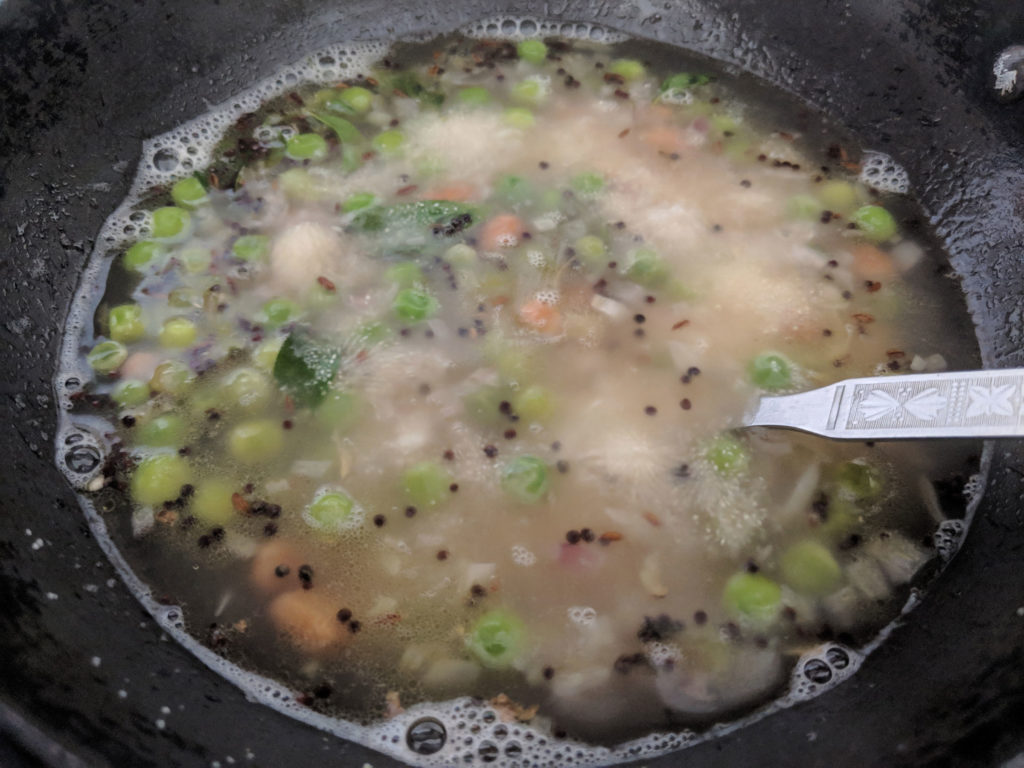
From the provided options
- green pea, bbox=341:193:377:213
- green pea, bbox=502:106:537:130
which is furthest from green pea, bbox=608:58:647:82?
green pea, bbox=341:193:377:213

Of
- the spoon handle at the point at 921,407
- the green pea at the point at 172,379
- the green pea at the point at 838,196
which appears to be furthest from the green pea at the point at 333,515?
the green pea at the point at 838,196

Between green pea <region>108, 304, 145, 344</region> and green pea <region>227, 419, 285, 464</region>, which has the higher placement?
green pea <region>108, 304, 145, 344</region>

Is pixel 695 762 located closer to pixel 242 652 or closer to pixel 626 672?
pixel 626 672

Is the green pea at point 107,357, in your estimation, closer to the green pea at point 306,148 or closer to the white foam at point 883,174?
the green pea at point 306,148

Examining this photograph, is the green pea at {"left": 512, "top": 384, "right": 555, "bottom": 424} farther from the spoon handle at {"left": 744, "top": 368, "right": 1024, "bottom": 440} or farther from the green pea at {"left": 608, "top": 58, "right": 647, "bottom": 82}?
the green pea at {"left": 608, "top": 58, "right": 647, "bottom": 82}

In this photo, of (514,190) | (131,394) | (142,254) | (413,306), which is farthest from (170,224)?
(514,190)

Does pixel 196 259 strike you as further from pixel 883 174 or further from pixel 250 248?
pixel 883 174
